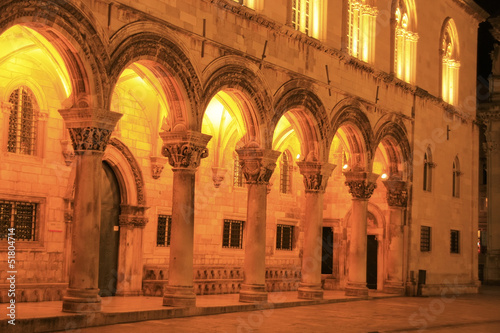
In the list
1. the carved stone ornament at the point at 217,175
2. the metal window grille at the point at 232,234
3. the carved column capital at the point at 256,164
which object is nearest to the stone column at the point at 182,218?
the carved column capital at the point at 256,164

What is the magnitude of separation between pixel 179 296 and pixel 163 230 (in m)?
5.19

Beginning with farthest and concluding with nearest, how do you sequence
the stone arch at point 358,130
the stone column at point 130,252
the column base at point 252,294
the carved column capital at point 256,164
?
the stone arch at point 358,130
the stone column at point 130,252
the carved column capital at point 256,164
the column base at point 252,294

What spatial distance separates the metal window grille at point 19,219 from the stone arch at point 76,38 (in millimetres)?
3416

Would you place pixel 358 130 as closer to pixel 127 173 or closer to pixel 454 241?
pixel 127 173

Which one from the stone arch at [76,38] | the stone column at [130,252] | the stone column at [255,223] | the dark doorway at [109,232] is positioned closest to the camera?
the stone arch at [76,38]

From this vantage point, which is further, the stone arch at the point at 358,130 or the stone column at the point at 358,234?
the stone column at the point at 358,234

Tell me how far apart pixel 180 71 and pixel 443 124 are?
55.0ft

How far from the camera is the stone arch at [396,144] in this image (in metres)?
27.5

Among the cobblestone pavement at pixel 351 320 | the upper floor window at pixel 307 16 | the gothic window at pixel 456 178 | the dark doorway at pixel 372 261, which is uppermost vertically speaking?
the upper floor window at pixel 307 16

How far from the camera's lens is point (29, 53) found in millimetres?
18484

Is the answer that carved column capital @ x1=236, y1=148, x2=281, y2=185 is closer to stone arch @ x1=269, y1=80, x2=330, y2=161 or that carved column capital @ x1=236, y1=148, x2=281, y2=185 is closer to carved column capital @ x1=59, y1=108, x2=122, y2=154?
stone arch @ x1=269, y1=80, x2=330, y2=161

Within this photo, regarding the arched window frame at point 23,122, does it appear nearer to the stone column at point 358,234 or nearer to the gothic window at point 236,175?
the gothic window at point 236,175

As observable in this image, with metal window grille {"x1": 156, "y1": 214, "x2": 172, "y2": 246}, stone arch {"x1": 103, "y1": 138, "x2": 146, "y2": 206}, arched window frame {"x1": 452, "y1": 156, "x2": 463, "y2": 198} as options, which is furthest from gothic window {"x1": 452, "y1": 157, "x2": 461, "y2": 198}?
stone arch {"x1": 103, "y1": 138, "x2": 146, "y2": 206}

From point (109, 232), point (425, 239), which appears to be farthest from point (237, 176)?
point (425, 239)
